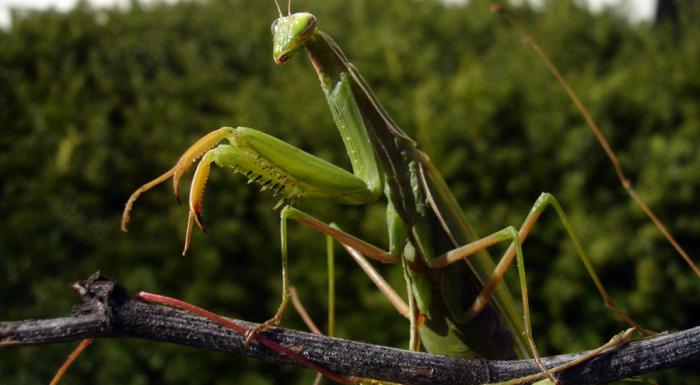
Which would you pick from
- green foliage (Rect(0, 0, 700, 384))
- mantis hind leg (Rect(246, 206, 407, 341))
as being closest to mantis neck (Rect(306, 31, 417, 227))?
mantis hind leg (Rect(246, 206, 407, 341))

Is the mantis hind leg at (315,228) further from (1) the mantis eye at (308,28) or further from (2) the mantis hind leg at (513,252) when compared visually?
(1) the mantis eye at (308,28)

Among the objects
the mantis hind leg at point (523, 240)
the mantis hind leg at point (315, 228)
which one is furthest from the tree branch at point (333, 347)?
the mantis hind leg at point (523, 240)

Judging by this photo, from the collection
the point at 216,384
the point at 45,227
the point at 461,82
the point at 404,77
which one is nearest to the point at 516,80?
the point at 461,82

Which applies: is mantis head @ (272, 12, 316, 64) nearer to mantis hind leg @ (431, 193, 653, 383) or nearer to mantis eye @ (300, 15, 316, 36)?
mantis eye @ (300, 15, 316, 36)

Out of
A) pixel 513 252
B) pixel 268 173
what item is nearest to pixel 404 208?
pixel 513 252

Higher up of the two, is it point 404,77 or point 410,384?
point 404,77

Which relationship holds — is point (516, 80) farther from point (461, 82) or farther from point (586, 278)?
point (586, 278)
